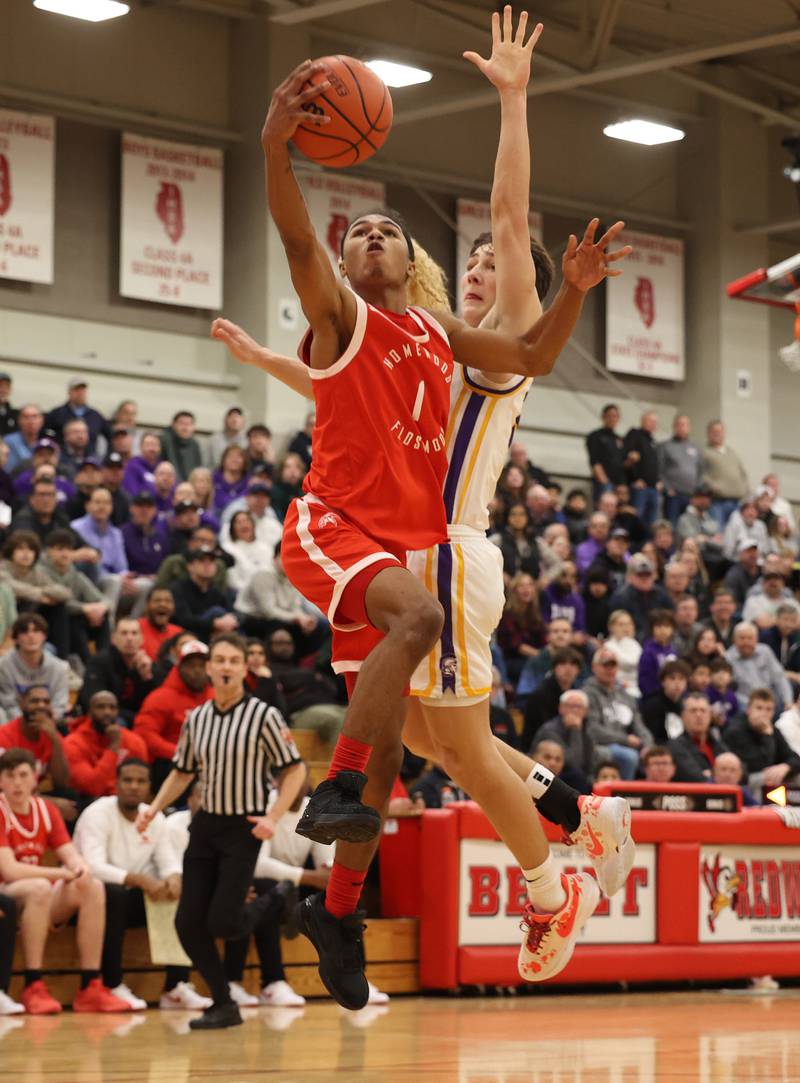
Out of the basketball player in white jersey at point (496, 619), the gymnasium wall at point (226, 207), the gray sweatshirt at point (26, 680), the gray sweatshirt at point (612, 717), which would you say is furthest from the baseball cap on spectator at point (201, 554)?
the basketball player in white jersey at point (496, 619)

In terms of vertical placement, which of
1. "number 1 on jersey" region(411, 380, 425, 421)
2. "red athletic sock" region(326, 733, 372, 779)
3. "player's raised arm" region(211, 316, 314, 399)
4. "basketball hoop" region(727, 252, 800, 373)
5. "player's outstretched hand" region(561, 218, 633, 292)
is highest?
"basketball hoop" region(727, 252, 800, 373)

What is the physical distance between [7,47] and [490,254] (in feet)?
45.7

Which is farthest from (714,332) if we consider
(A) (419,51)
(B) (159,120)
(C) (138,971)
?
(C) (138,971)

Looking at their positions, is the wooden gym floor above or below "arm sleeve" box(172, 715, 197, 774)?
below

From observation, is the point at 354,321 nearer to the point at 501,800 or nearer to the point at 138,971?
the point at 501,800

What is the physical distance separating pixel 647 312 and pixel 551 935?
19.4 m

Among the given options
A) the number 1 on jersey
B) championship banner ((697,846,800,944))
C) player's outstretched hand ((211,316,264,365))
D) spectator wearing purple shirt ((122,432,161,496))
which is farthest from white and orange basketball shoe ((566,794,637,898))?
spectator wearing purple shirt ((122,432,161,496))

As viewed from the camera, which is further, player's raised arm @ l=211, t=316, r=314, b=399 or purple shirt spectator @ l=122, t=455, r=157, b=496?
purple shirt spectator @ l=122, t=455, r=157, b=496

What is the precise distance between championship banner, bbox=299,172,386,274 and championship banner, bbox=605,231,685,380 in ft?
13.3

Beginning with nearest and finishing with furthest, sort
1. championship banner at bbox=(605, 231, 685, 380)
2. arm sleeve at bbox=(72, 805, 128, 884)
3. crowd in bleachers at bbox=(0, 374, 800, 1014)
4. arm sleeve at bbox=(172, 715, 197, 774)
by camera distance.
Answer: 1. arm sleeve at bbox=(172, 715, 197, 774)
2. arm sleeve at bbox=(72, 805, 128, 884)
3. crowd in bleachers at bbox=(0, 374, 800, 1014)
4. championship banner at bbox=(605, 231, 685, 380)

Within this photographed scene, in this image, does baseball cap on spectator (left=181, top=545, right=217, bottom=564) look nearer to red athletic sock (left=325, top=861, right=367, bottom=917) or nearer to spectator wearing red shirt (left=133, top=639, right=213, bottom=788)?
spectator wearing red shirt (left=133, top=639, right=213, bottom=788)

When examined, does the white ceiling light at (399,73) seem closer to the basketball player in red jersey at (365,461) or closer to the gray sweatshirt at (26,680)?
the gray sweatshirt at (26,680)

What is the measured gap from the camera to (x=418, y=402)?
19.2 feet

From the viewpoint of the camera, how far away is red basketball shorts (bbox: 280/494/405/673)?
5.59 metres
